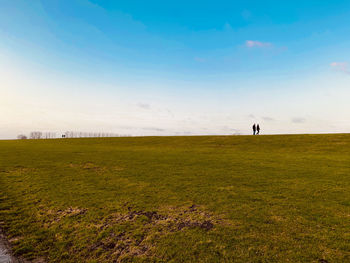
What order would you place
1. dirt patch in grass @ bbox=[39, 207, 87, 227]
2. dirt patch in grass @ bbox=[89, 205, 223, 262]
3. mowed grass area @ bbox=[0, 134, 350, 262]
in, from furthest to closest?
dirt patch in grass @ bbox=[39, 207, 87, 227]
dirt patch in grass @ bbox=[89, 205, 223, 262]
mowed grass area @ bbox=[0, 134, 350, 262]

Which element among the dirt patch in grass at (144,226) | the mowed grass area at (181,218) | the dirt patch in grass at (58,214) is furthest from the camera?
the dirt patch in grass at (58,214)

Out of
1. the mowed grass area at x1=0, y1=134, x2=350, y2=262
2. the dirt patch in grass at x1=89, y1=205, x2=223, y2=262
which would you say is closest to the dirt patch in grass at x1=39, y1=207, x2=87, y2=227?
the mowed grass area at x1=0, y1=134, x2=350, y2=262

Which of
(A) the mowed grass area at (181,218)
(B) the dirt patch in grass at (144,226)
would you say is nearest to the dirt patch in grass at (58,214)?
(A) the mowed grass area at (181,218)

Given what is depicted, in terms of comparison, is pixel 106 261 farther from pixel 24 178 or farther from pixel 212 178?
pixel 24 178

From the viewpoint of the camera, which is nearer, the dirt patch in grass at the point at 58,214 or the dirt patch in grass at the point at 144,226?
the dirt patch in grass at the point at 144,226

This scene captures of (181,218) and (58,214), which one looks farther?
(58,214)

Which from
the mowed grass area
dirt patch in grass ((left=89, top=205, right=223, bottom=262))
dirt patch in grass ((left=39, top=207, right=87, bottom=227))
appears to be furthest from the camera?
dirt patch in grass ((left=39, top=207, right=87, bottom=227))

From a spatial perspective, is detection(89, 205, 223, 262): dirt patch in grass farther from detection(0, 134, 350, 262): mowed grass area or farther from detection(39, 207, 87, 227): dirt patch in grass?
detection(39, 207, 87, 227): dirt patch in grass

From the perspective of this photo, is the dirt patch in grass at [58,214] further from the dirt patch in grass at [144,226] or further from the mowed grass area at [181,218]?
the dirt patch in grass at [144,226]

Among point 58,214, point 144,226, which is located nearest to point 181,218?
point 144,226

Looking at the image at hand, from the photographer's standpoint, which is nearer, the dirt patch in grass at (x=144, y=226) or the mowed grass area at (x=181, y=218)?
the mowed grass area at (x=181, y=218)

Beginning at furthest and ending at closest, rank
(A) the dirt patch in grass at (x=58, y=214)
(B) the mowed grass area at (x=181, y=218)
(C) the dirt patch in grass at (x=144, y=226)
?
(A) the dirt patch in grass at (x=58, y=214)
(C) the dirt patch in grass at (x=144, y=226)
(B) the mowed grass area at (x=181, y=218)

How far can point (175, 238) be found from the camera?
682 centimetres

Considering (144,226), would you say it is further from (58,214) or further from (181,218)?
(58,214)
